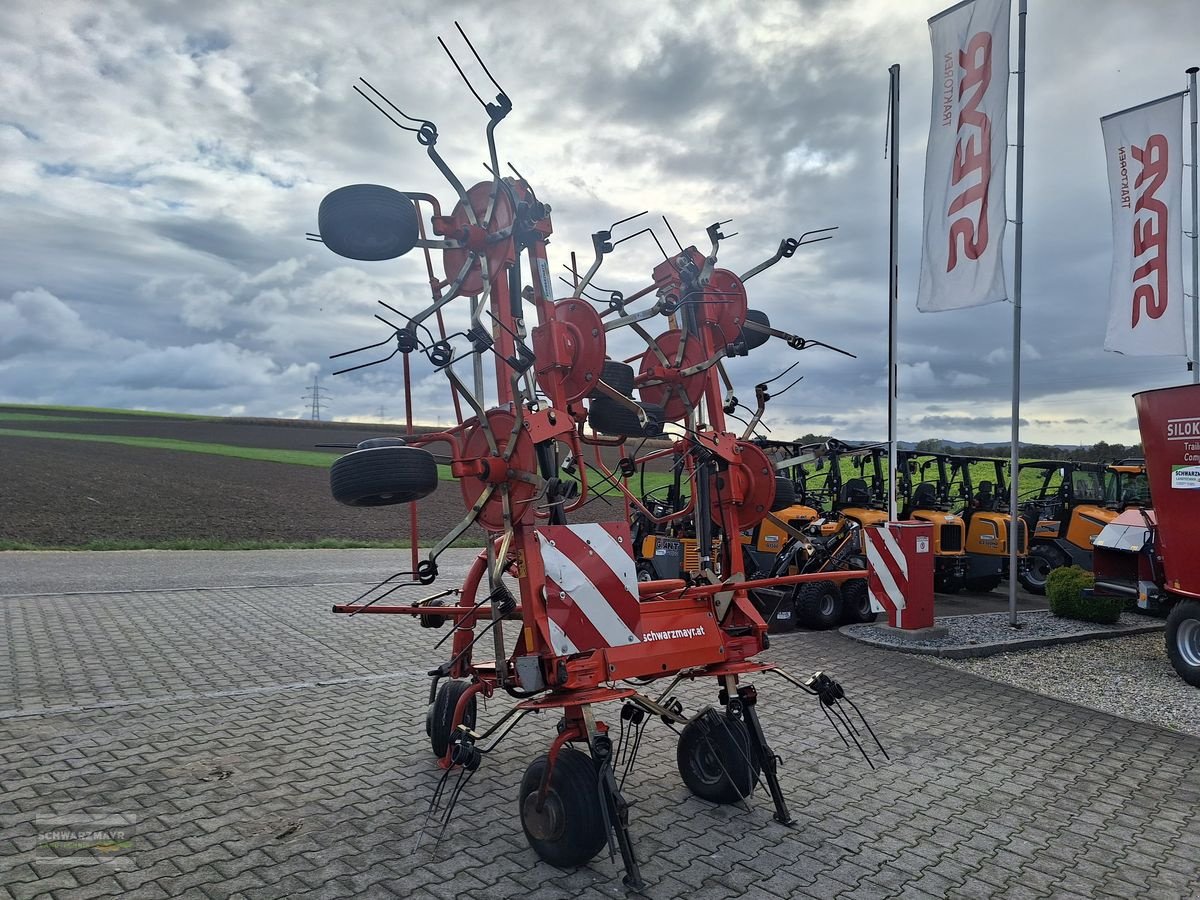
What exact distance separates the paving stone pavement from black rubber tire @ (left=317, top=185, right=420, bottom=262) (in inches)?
114

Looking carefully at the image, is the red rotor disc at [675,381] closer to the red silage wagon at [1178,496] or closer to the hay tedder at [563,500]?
the hay tedder at [563,500]

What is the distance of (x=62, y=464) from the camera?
97.7 ft

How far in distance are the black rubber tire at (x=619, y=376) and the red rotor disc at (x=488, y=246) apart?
94 cm

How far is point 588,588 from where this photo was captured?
13.9 feet

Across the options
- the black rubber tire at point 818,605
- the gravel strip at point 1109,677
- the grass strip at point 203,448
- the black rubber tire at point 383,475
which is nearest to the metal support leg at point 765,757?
the black rubber tire at point 383,475

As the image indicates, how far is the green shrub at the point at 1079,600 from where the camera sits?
33.9 feet

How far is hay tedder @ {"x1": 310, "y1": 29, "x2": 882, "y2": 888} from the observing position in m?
4.02

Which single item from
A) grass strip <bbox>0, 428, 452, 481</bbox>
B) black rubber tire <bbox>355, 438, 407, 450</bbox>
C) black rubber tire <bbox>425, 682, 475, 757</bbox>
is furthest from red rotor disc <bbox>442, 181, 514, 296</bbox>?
grass strip <bbox>0, 428, 452, 481</bbox>

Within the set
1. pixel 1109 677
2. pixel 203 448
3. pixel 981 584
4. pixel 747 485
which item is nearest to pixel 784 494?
pixel 747 485

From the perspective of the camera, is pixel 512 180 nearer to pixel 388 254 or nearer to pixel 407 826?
pixel 388 254

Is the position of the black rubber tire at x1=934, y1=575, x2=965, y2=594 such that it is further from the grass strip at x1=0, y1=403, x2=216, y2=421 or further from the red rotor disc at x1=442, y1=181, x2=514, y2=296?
the grass strip at x1=0, y1=403, x2=216, y2=421

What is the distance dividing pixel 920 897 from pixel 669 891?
1053mm

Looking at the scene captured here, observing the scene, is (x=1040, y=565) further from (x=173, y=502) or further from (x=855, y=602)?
(x=173, y=502)

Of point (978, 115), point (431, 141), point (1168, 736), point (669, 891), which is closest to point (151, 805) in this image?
point (669, 891)
